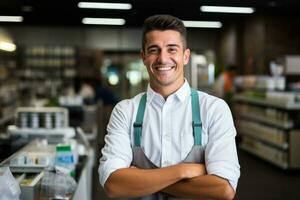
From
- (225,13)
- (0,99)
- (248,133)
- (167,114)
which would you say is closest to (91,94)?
(0,99)

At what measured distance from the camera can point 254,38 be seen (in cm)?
832

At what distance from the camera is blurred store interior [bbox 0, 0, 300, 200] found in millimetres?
2875

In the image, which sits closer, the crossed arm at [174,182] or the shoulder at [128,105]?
the crossed arm at [174,182]

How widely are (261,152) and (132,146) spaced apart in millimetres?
5556

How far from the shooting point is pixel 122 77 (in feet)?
31.7

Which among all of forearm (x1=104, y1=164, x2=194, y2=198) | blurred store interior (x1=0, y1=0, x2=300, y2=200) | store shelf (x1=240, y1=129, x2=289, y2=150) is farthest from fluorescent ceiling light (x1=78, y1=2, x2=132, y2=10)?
store shelf (x1=240, y1=129, x2=289, y2=150)

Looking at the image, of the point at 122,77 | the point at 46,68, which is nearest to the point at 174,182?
the point at 122,77

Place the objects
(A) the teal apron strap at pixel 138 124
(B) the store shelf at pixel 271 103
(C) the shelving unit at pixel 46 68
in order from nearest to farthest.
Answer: (A) the teal apron strap at pixel 138 124, (B) the store shelf at pixel 271 103, (C) the shelving unit at pixel 46 68

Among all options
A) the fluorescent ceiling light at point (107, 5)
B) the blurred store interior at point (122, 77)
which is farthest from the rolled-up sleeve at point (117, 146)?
the fluorescent ceiling light at point (107, 5)

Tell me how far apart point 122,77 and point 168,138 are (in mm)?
8228

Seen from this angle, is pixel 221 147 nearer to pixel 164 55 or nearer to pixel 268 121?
pixel 164 55

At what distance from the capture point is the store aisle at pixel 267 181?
450cm

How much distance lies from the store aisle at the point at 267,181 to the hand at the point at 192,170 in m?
2.61

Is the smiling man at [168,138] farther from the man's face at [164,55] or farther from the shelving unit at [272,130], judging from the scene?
the shelving unit at [272,130]
